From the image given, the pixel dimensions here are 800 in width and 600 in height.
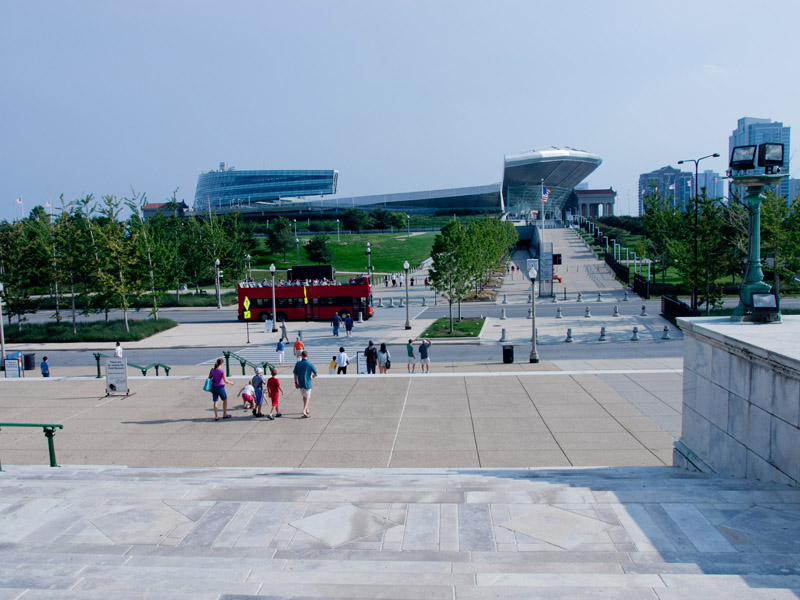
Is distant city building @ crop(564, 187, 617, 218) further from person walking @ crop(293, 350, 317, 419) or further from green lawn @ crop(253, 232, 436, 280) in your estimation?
person walking @ crop(293, 350, 317, 419)

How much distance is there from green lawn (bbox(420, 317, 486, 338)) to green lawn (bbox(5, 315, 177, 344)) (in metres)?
17.3

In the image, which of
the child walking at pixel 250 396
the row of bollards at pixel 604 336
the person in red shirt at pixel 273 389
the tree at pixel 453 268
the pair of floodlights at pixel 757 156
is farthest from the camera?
the tree at pixel 453 268

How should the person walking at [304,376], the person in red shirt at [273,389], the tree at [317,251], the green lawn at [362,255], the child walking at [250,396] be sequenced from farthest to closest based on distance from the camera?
the green lawn at [362,255] < the tree at [317,251] < the child walking at [250,396] < the person in red shirt at [273,389] < the person walking at [304,376]

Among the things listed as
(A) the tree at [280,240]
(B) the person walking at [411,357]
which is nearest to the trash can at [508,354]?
(B) the person walking at [411,357]

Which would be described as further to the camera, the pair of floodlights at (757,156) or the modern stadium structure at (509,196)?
the modern stadium structure at (509,196)

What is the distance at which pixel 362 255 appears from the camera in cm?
9550

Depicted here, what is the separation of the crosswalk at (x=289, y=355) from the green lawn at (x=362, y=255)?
158ft

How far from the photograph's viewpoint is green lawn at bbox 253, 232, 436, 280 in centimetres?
8647

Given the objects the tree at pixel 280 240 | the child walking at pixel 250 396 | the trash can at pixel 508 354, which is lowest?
the trash can at pixel 508 354

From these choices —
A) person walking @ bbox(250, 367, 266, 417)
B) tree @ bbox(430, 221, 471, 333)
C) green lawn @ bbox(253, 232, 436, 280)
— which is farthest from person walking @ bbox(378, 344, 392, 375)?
green lawn @ bbox(253, 232, 436, 280)

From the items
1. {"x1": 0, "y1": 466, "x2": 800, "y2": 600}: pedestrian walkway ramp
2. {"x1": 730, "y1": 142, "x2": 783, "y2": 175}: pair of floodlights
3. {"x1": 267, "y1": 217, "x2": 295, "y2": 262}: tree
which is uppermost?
{"x1": 267, "y1": 217, "x2": 295, "y2": 262}: tree

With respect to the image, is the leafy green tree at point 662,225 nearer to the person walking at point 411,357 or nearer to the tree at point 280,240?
the person walking at point 411,357

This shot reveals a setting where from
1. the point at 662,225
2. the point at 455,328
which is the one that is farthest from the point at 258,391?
the point at 662,225

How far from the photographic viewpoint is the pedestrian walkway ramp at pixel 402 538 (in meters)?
5.03
